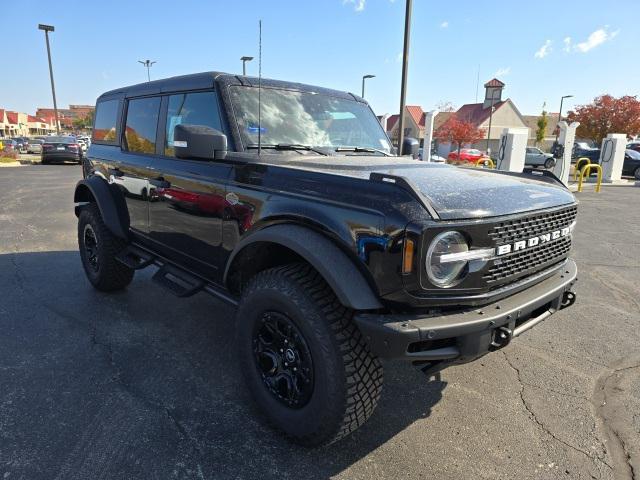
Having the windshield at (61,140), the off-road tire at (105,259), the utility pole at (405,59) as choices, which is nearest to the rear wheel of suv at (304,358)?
the off-road tire at (105,259)

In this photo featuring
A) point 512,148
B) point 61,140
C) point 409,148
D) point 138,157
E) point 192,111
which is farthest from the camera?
point 61,140

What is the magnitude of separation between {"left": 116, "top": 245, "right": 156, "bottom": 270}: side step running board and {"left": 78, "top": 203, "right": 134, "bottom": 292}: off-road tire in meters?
0.12

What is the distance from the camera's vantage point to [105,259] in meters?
4.33

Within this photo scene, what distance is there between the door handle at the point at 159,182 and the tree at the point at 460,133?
51.5m

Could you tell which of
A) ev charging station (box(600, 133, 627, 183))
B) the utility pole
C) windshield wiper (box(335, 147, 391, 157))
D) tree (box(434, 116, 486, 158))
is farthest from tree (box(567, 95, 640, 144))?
windshield wiper (box(335, 147, 391, 157))

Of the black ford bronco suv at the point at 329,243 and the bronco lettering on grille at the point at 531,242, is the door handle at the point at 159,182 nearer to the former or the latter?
the black ford bronco suv at the point at 329,243

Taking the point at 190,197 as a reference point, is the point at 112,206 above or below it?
below

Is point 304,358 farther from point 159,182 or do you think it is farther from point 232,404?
point 159,182

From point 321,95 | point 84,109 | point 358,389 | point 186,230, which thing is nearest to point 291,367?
point 358,389

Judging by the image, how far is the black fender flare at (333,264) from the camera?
2008mm

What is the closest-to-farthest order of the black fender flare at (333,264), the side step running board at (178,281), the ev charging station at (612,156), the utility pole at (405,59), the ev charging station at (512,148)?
the black fender flare at (333,264) → the side step running board at (178,281) → the utility pole at (405,59) → the ev charging station at (512,148) → the ev charging station at (612,156)

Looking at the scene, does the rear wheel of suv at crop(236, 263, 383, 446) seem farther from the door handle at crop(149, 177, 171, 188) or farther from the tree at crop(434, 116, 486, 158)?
the tree at crop(434, 116, 486, 158)

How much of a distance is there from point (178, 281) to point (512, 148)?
46.2 feet

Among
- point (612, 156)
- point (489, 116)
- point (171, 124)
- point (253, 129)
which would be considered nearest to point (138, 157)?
point (171, 124)
